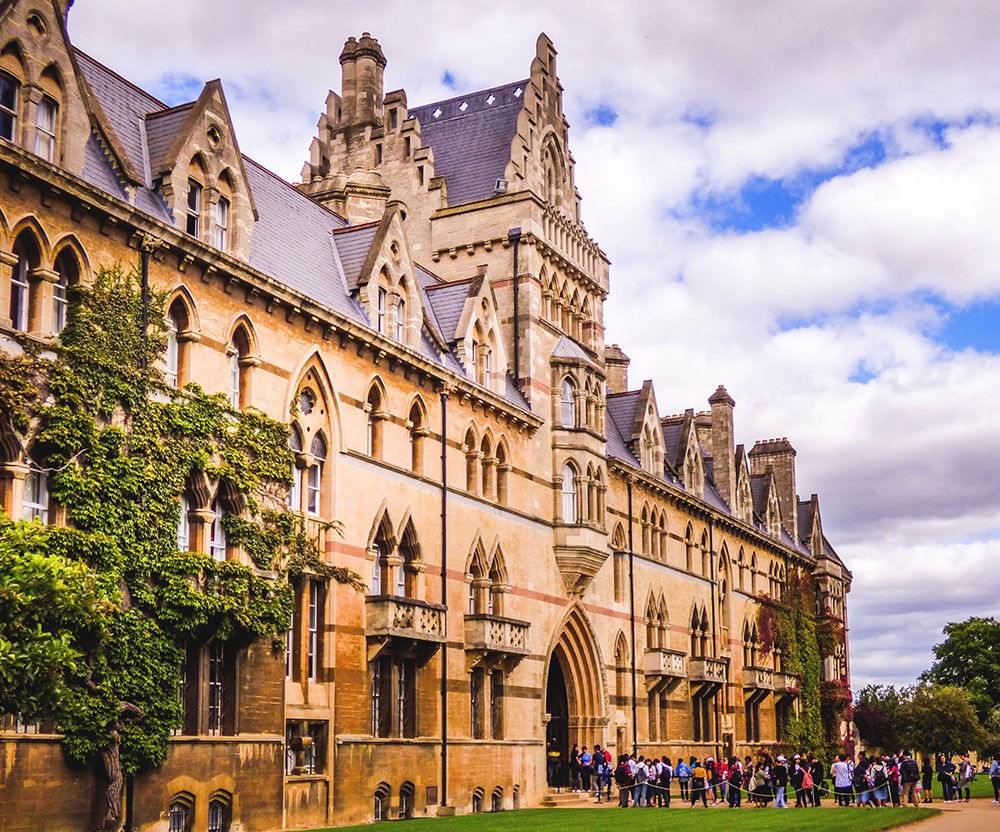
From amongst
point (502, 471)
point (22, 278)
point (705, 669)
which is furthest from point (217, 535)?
point (705, 669)

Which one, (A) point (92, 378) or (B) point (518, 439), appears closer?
(A) point (92, 378)

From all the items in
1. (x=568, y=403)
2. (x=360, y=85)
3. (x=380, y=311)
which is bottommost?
(x=568, y=403)

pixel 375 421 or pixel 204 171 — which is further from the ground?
pixel 204 171

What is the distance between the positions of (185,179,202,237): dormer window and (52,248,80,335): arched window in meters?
4.13

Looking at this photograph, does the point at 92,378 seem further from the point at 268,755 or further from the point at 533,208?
the point at 533,208

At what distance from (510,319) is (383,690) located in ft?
47.8

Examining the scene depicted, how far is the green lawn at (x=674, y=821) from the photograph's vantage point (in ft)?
91.9

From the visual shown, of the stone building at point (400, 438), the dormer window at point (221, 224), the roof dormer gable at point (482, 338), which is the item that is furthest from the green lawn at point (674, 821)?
the dormer window at point (221, 224)

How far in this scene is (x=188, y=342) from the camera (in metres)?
27.4

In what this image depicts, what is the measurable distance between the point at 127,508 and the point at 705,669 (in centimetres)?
3365

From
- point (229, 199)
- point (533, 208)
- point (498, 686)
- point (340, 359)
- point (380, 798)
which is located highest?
point (533, 208)

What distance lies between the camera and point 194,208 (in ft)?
94.8

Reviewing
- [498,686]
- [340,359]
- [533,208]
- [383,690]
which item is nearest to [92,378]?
[340,359]

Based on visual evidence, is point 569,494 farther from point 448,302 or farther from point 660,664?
point 660,664
